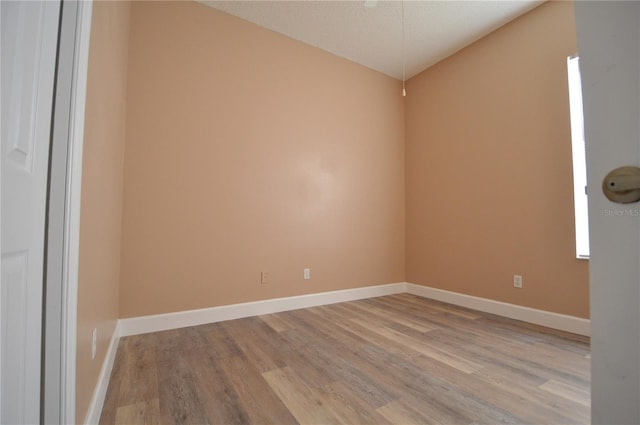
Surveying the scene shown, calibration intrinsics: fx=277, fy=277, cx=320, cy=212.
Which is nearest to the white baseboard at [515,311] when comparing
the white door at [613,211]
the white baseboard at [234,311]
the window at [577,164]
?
the window at [577,164]

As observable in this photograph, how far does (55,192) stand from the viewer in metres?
0.84

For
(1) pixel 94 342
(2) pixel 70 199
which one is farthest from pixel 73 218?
(1) pixel 94 342

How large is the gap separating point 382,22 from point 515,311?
3.19 m

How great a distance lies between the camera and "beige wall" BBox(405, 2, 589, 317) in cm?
244

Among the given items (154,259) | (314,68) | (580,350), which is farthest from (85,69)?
(580,350)

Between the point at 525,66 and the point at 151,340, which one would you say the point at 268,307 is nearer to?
the point at 151,340

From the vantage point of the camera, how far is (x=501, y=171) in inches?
113

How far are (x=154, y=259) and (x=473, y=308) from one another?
3.20 metres

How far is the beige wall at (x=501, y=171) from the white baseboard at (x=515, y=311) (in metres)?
0.06

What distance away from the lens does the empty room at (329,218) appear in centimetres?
143

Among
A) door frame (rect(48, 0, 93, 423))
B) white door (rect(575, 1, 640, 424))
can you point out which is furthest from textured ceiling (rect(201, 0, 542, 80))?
white door (rect(575, 1, 640, 424))

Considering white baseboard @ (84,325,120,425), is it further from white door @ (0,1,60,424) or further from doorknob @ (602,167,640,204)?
doorknob @ (602,167,640,204)

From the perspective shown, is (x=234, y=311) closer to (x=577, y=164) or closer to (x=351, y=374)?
(x=351, y=374)

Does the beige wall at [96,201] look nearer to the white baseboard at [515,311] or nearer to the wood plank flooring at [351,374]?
the wood plank flooring at [351,374]
